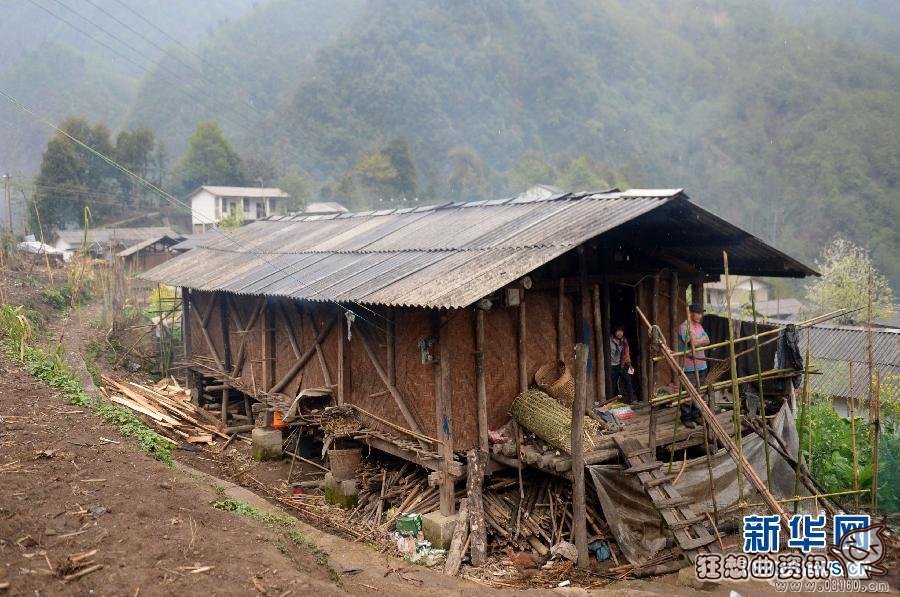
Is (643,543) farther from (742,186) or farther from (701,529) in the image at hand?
(742,186)

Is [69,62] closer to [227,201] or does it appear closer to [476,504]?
[227,201]

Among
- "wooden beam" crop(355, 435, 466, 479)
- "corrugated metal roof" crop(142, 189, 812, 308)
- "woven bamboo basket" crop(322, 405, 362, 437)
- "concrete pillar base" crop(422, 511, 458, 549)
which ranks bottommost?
"concrete pillar base" crop(422, 511, 458, 549)

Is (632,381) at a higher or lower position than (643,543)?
higher

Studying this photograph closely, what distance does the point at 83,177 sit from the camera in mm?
53750

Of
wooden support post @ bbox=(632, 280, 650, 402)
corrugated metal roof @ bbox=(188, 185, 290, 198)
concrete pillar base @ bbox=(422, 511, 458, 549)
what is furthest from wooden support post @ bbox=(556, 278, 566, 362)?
corrugated metal roof @ bbox=(188, 185, 290, 198)

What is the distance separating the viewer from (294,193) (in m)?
63.5

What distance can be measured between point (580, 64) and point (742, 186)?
3371 cm

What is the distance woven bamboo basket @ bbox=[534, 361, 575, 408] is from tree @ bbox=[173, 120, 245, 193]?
5879 cm

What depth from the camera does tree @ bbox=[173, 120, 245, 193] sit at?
6362 centimetres

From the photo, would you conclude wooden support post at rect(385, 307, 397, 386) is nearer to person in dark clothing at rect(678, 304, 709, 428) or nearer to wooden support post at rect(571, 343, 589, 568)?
wooden support post at rect(571, 343, 589, 568)

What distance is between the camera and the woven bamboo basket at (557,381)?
10758mm

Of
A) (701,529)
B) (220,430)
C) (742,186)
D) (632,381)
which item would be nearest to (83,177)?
(220,430)

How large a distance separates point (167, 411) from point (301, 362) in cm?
475

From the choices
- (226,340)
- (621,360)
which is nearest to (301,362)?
(226,340)
